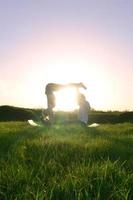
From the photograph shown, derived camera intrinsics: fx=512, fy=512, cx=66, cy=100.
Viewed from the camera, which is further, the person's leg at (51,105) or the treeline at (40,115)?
the treeline at (40,115)

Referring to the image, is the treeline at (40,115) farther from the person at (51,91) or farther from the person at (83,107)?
the person at (51,91)

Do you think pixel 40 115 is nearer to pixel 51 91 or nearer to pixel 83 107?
pixel 83 107

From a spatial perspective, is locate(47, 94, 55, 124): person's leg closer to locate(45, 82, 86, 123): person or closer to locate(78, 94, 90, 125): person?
locate(45, 82, 86, 123): person

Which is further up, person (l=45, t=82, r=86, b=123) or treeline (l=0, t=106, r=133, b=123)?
person (l=45, t=82, r=86, b=123)

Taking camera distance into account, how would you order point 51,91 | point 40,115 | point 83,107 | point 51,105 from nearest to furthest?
1. point 51,91
2. point 51,105
3. point 83,107
4. point 40,115

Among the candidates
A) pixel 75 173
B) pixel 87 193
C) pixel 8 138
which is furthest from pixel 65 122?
pixel 87 193

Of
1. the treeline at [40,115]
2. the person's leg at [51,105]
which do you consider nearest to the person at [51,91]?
the person's leg at [51,105]

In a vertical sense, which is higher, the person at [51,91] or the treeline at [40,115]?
the person at [51,91]

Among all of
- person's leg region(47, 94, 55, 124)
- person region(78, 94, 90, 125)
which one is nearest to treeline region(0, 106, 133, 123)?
person region(78, 94, 90, 125)

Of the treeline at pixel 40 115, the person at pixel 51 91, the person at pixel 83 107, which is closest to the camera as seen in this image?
the person at pixel 51 91

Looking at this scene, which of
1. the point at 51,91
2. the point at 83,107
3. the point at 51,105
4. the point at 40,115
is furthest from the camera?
the point at 40,115

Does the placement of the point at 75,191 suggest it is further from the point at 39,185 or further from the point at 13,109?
the point at 13,109

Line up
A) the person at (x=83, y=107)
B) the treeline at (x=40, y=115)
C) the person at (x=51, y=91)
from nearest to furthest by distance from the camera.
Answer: the person at (x=51, y=91) → the person at (x=83, y=107) → the treeline at (x=40, y=115)

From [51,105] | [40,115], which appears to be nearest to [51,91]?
[51,105]
